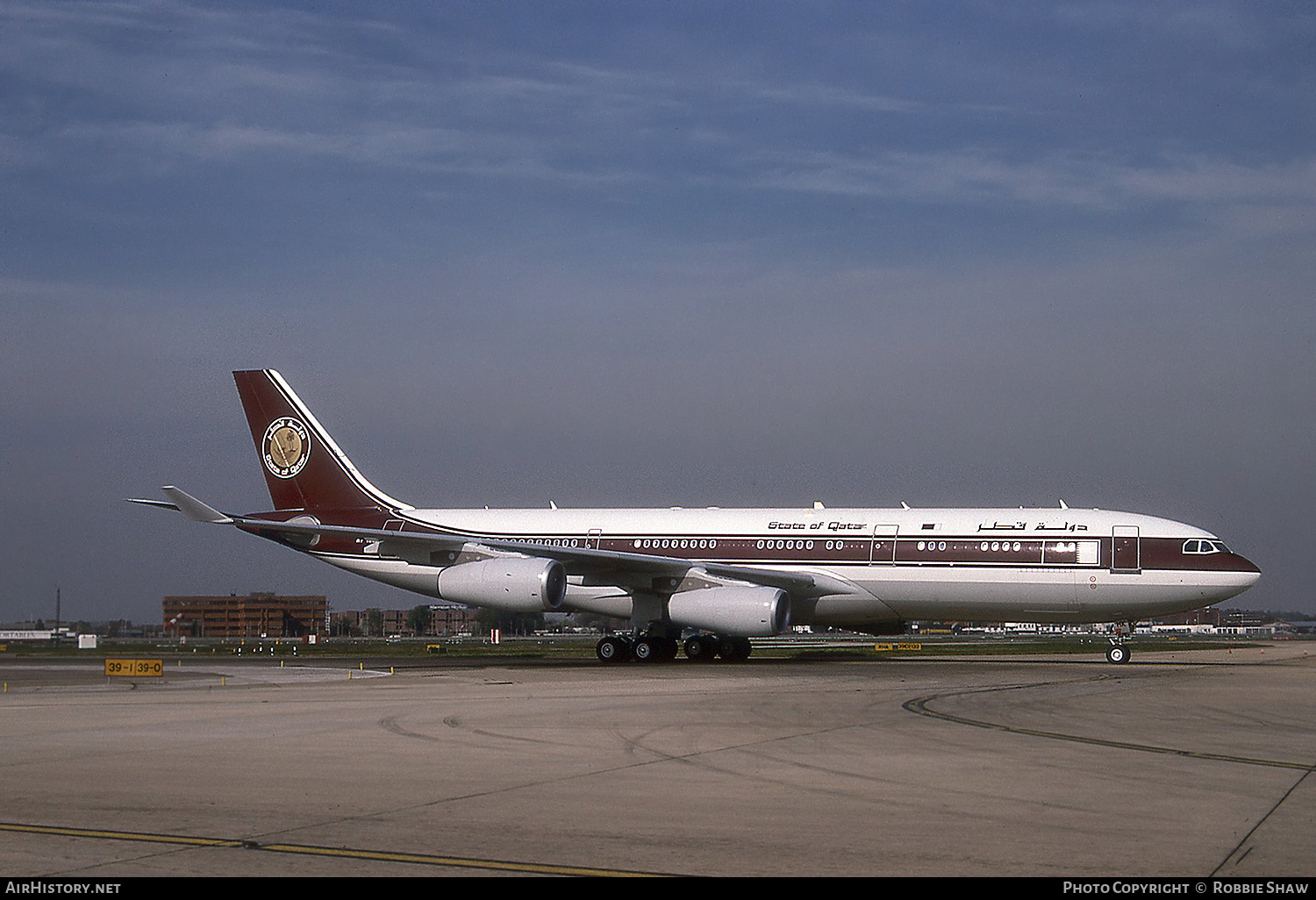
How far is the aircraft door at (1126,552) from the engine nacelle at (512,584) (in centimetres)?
1408

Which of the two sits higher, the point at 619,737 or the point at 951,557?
the point at 951,557

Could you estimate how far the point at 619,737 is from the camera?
15.2m

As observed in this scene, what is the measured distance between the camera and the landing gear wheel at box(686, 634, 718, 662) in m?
36.1

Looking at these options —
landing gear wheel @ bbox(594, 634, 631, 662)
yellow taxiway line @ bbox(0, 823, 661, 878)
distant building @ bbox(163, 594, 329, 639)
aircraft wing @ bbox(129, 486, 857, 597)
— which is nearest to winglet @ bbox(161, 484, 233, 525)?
aircraft wing @ bbox(129, 486, 857, 597)

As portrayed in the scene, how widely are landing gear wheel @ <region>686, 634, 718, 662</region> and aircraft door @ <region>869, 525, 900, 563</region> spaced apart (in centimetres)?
520

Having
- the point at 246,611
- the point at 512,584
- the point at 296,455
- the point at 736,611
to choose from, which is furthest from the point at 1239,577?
the point at 246,611

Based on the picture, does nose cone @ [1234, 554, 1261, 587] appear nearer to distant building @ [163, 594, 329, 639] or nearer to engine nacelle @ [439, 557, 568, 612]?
engine nacelle @ [439, 557, 568, 612]

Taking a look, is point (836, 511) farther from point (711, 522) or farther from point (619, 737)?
point (619, 737)

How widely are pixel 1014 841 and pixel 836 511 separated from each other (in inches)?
1082

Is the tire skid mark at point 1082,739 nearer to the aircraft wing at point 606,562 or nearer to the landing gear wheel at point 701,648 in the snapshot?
the aircraft wing at point 606,562

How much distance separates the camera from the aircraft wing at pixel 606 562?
33.2m

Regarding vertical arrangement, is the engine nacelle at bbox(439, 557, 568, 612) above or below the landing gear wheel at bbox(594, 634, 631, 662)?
above
